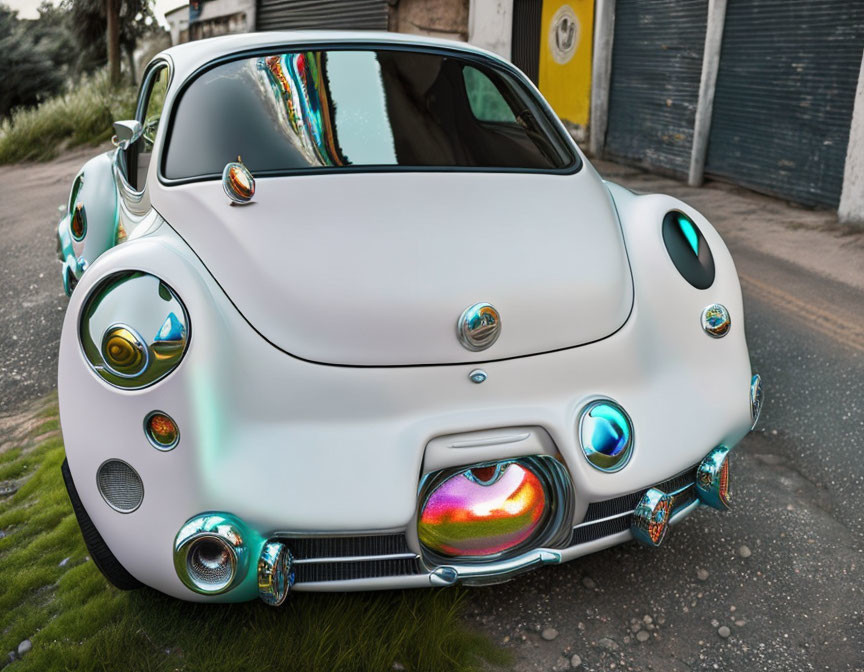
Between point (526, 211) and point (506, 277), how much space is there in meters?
0.37

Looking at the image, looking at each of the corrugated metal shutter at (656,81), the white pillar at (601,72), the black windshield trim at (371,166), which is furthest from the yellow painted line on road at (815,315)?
the white pillar at (601,72)

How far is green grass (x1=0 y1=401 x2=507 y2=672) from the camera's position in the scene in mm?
2188

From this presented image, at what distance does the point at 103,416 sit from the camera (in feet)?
6.77

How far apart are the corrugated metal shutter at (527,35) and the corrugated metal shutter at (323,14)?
10.3ft

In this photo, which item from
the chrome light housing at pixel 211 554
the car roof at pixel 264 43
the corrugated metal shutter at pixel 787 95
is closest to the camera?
the chrome light housing at pixel 211 554

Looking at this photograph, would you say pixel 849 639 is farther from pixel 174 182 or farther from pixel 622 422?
pixel 174 182

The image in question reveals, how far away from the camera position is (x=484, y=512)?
214 centimetres

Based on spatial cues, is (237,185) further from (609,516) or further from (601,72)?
(601,72)

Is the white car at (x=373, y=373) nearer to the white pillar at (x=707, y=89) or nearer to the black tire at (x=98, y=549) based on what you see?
the black tire at (x=98, y=549)

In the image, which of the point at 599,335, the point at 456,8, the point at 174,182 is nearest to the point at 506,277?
the point at 599,335

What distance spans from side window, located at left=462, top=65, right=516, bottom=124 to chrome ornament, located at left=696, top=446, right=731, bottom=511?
1.51 m

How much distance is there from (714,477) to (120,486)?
65.0 inches

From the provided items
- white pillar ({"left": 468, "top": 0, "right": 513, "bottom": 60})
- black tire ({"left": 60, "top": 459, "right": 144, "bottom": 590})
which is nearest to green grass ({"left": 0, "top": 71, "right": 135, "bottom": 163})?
white pillar ({"left": 468, "top": 0, "right": 513, "bottom": 60})

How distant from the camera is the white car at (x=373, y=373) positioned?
1991 millimetres
